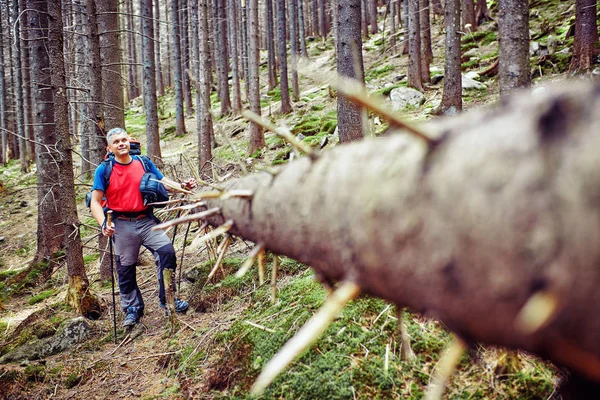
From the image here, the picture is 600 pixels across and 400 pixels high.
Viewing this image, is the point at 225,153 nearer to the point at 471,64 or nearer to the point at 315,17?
the point at 471,64

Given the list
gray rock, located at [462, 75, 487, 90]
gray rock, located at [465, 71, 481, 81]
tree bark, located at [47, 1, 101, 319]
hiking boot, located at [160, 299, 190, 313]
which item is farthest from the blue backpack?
gray rock, located at [465, 71, 481, 81]

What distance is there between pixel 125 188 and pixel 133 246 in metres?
0.68

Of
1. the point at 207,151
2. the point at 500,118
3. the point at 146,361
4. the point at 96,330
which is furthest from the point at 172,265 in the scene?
the point at 207,151

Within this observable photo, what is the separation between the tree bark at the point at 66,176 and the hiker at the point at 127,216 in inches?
43.8

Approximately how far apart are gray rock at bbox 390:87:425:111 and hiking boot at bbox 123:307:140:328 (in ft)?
25.5

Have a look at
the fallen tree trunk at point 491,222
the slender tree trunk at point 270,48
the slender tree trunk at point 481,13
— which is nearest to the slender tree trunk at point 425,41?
the slender tree trunk at point 481,13

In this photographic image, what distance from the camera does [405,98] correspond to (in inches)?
391

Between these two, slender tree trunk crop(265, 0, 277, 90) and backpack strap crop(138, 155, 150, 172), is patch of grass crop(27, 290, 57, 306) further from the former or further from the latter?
slender tree trunk crop(265, 0, 277, 90)

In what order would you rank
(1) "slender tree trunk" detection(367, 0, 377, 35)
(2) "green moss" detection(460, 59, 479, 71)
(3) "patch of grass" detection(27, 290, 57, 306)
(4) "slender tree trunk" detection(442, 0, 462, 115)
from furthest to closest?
(1) "slender tree trunk" detection(367, 0, 377, 35), (2) "green moss" detection(460, 59, 479, 71), (4) "slender tree trunk" detection(442, 0, 462, 115), (3) "patch of grass" detection(27, 290, 57, 306)

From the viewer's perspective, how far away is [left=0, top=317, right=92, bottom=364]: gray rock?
4117 millimetres

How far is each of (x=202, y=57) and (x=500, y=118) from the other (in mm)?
12090

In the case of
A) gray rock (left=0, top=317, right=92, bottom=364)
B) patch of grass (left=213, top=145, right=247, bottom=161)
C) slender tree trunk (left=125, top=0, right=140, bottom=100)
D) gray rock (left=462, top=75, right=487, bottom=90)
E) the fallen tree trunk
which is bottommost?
gray rock (left=0, top=317, right=92, bottom=364)

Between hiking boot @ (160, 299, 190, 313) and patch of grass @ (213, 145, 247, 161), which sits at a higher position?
patch of grass @ (213, 145, 247, 161)

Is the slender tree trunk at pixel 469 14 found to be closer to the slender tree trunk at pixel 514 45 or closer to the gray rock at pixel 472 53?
the gray rock at pixel 472 53
